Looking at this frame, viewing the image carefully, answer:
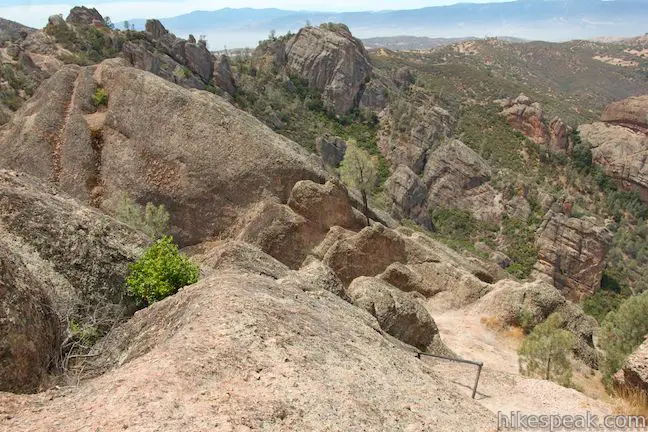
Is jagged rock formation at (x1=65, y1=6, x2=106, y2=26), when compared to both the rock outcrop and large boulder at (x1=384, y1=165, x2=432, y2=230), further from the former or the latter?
large boulder at (x1=384, y1=165, x2=432, y2=230)

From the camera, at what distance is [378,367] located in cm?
1240

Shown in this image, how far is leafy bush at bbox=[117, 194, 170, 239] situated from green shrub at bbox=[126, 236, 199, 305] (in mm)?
14561

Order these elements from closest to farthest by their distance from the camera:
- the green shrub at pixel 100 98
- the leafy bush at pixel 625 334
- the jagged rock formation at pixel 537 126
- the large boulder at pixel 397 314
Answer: the large boulder at pixel 397 314
the leafy bush at pixel 625 334
the green shrub at pixel 100 98
the jagged rock formation at pixel 537 126

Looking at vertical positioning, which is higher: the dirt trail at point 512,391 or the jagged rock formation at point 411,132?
the dirt trail at point 512,391

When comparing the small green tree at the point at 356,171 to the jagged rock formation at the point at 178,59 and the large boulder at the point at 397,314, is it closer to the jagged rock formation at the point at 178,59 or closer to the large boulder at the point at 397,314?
the large boulder at the point at 397,314

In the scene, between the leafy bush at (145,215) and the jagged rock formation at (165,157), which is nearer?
the leafy bush at (145,215)

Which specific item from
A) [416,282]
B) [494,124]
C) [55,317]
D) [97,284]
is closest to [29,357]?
[55,317]

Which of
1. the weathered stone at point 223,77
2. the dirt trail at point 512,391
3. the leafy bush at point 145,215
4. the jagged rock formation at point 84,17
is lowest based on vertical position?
the dirt trail at point 512,391

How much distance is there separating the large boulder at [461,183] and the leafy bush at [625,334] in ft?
248

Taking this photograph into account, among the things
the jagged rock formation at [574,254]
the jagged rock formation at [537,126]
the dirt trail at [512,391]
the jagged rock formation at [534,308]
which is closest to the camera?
the dirt trail at [512,391]

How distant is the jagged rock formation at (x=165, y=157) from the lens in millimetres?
32156

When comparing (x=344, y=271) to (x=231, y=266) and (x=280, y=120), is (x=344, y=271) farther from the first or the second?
(x=280, y=120)

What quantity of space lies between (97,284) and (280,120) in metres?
98.3

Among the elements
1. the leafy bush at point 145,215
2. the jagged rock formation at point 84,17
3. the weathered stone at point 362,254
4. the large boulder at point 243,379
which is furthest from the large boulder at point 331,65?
the large boulder at point 243,379
